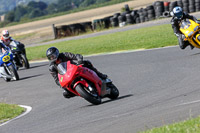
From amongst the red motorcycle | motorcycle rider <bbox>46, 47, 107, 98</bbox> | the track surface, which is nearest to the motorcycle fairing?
the red motorcycle

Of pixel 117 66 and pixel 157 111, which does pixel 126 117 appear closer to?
pixel 157 111

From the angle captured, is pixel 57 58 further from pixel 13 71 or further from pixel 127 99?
pixel 13 71

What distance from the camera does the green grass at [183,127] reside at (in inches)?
215

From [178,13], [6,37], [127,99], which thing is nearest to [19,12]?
[6,37]

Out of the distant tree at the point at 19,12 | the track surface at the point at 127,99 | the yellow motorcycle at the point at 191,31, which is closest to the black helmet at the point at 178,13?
the yellow motorcycle at the point at 191,31

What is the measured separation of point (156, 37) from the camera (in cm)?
2295

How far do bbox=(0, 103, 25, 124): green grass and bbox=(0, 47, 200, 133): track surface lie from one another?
35 centimetres

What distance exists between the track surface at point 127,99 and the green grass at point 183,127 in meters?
0.46

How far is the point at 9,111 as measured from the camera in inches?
413

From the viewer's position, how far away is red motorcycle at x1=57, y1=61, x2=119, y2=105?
9203 mm

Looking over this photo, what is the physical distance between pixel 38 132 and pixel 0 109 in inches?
147

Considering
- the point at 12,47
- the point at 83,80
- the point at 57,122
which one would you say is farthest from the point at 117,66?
the point at 57,122

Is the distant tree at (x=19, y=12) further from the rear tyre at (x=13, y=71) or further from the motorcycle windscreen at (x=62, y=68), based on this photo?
the motorcycle windscreen at (x=62, y=68)

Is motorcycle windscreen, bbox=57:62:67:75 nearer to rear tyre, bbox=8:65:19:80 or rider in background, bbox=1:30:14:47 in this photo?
rear tyre, bbox=8:65:19:80
